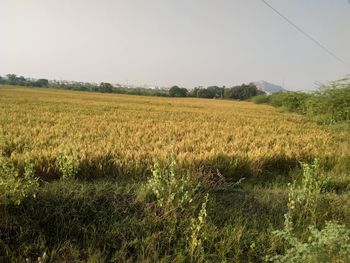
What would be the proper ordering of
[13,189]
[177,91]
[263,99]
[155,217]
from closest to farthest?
1. [13,189]
2. [155,217]
3. [263,99]
4. [177,91]

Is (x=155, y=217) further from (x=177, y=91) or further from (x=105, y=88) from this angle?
(x=105, y=88)

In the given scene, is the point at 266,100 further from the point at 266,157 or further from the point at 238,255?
the point at 238,255

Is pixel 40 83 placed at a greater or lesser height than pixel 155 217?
greater

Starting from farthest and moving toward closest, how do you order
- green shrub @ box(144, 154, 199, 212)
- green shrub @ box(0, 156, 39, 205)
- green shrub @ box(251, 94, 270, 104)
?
green shrub @ box(251, 94, 270, 104), green shrub @ box(144, 154, 199, 212), green shrub @ box(0, 156, 39, 205)

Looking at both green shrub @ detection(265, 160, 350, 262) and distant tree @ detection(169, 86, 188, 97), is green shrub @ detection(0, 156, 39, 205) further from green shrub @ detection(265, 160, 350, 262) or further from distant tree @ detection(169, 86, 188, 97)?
distant tree @ detection(169, 86, 188, 97)

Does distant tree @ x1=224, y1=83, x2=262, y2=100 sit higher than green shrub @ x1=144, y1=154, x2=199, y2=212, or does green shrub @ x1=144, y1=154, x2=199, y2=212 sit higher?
Result: distant tree @ x1=224, y1=83, x2=262, y2=100

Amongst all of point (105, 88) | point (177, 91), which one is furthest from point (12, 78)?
point (177, 91)

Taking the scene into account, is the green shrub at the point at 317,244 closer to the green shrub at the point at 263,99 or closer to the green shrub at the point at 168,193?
the green shrub at the point at 168,193

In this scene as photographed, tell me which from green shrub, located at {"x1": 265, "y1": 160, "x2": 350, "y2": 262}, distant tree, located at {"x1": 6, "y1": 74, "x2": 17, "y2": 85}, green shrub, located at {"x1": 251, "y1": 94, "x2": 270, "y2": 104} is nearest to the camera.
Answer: green shrub, located at {"x1": 265, "y1": 160, "x2": 350, "y2": 262}

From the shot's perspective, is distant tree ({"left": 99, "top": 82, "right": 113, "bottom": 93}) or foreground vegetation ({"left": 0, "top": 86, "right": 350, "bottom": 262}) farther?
distant tree ({"left": 99, "top": 82, "right": 113, "bottom": 93})

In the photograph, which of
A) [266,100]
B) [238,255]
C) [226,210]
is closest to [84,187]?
[226,210]

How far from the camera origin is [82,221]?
13.4 ft

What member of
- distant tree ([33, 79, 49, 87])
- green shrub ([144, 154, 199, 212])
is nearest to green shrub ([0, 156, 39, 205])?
green shrub ([144, 154, 199, 212])

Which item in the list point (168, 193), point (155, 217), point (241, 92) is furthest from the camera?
point (241, 92)
